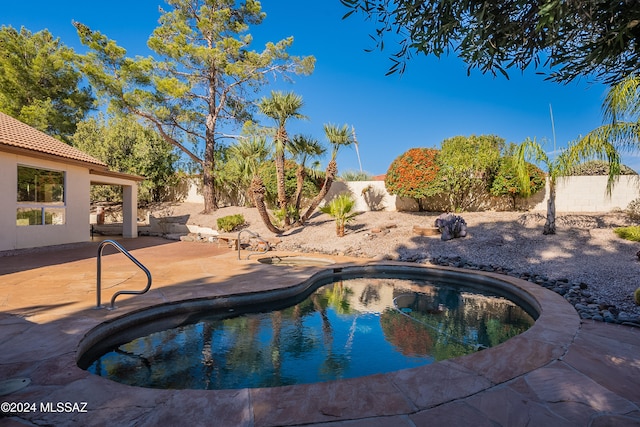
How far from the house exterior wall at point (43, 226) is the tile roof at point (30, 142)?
0.40m

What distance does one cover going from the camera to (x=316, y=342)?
438 cm

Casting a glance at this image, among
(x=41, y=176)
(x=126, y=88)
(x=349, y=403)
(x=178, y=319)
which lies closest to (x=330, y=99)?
(x=126, y=88)

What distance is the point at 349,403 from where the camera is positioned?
229cm

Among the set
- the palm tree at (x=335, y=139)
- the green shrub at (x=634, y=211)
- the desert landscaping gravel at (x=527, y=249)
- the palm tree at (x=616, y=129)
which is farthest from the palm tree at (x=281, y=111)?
the green shrub at (x=634, y=211)

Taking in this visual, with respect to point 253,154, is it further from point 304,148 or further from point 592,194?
point 592,194

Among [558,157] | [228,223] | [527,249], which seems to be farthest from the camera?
[228,223]

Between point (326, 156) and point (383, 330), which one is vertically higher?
point (326, 156)

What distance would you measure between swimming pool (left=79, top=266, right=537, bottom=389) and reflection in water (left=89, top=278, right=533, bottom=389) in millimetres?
12

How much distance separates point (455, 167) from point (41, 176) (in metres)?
16.2

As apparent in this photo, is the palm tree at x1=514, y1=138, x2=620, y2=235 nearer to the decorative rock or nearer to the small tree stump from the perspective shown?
the decorative rock

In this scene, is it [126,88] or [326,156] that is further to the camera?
[126,88]

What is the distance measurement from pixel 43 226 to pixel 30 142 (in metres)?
2.72

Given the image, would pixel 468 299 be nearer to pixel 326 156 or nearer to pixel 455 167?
pixel 326 156

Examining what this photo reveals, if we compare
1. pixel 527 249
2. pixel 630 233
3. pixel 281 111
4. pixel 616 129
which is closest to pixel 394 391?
pixel 527 249
